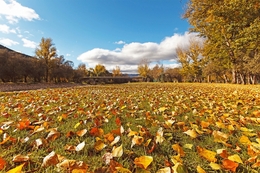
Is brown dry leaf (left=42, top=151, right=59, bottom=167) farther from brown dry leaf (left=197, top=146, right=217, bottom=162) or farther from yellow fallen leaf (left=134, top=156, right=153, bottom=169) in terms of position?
brown dry leaf (left=197, top=146, right=217, bottom=162)

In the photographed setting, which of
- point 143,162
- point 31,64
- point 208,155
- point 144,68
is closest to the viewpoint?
point 143,162

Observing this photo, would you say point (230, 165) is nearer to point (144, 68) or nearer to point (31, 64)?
point (31, 64)

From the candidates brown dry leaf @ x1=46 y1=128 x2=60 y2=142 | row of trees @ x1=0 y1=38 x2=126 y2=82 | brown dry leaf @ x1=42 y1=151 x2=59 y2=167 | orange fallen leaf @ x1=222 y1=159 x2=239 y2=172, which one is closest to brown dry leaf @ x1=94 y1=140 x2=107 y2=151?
brown dry leaf @ x1=42 y1=151 x2=59 y2=167

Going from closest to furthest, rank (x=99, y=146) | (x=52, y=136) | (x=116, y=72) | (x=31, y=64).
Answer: (x=99, y=146) < (x=52, y=136) < (x=31, y=64) < (x=116, y=72)

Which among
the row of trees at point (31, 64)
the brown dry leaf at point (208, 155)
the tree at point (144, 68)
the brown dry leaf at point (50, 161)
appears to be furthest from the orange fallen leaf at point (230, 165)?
the tree at point (144, 68)

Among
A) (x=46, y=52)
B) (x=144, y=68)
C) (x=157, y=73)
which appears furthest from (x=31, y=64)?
(x=157, y=73)

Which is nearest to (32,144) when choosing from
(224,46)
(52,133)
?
(52,133)

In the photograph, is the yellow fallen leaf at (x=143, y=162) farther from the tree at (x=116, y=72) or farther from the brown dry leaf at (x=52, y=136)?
the tree at (x=116, y=72)

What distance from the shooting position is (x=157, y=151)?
4.05 feet

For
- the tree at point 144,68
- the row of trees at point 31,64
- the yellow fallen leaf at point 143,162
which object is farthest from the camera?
the tree at point 144,68

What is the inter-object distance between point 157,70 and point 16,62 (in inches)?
1541

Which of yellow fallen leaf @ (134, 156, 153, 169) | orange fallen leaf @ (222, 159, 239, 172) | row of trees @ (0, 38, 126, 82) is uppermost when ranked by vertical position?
row of trees @ (0, 38, 126, 82)

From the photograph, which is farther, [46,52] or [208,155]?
[46,52]

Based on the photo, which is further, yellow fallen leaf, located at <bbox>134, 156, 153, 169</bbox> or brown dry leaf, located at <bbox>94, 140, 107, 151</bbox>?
brown dry leaf, located at <bbox>94, 140, 107, 151</bbox>
